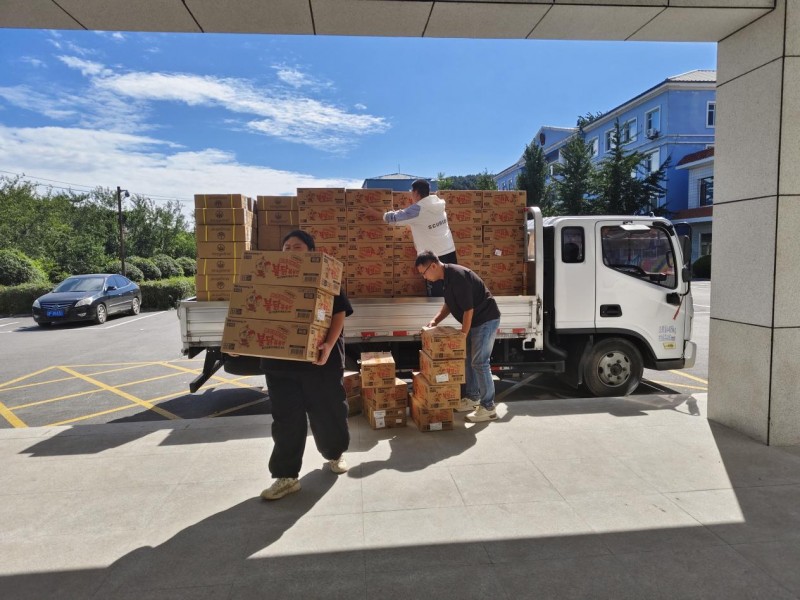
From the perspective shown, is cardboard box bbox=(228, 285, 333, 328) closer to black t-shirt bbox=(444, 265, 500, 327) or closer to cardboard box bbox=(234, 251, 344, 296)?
cardboard box bbox=(234, 251, 344, 296)

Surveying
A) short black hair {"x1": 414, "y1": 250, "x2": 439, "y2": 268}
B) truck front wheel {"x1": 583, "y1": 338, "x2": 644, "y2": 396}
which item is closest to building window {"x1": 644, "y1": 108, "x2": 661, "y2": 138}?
truck front wheel {"x1": 583, "y1": 338, "x2": 644, "y2": 396}

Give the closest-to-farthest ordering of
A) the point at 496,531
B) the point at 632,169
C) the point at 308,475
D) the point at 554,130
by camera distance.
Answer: the point at 496,531, the point at 308,475, the point at 632,169, the point at 554,130

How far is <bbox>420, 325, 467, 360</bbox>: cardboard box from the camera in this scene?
501cm

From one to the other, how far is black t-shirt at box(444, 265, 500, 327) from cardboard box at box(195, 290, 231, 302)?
8.58 ft

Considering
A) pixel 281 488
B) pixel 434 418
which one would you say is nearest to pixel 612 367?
pixel 434 418

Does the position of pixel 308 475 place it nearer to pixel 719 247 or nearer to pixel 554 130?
pixel 719 247

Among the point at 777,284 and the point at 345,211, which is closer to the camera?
the point at 777,284

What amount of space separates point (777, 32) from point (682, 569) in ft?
14.7

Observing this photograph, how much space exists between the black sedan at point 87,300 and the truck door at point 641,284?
14.6m

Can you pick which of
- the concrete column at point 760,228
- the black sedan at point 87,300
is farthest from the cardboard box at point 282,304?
the black sedan at point 87,300

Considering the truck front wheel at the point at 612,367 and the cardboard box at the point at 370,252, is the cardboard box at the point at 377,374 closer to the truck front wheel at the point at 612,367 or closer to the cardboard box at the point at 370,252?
the cardboard box at the point at 370,252

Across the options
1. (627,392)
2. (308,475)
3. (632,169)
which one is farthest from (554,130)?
(308,475)

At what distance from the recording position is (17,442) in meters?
4.92

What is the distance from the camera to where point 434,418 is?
5059mm
